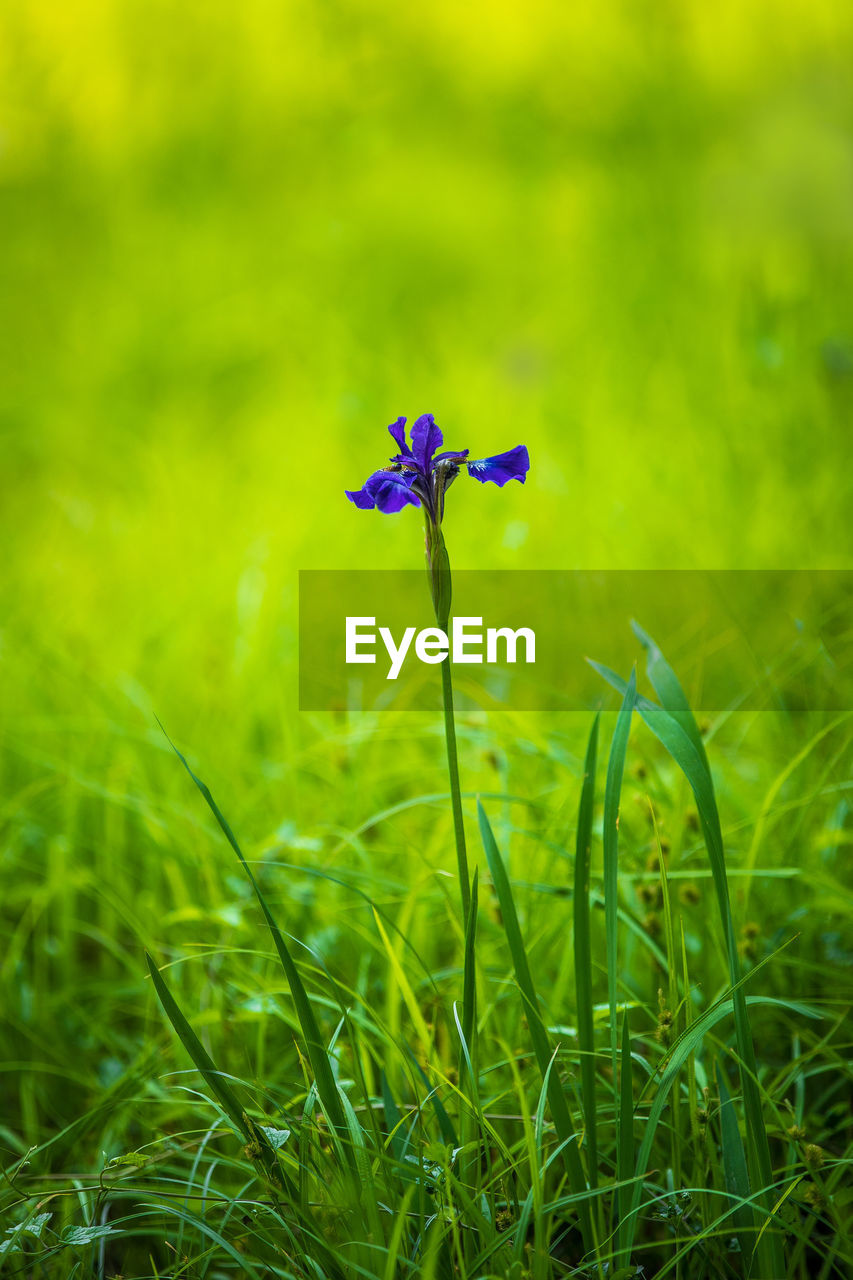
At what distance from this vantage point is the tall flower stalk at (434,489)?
92 centimetres

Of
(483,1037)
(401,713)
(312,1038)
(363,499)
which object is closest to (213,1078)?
(312,1038)

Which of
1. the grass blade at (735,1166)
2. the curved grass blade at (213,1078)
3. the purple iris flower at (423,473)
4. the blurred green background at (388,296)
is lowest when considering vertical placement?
the grass blade at (735,1166)

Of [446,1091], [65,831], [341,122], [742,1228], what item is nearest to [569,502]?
[65,831]

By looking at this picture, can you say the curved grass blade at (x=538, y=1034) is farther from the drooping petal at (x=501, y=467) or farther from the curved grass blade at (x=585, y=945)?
the drooping petal at (x=501, y=467)

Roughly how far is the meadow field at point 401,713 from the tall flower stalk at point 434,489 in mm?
155

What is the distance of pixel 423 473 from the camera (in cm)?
96

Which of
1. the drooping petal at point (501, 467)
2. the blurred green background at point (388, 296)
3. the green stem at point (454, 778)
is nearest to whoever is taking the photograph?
the green stem at point (454, 778)

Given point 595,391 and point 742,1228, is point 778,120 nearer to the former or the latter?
point 595,391

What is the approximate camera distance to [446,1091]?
1.20 metres

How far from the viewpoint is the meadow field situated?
1.01 meters

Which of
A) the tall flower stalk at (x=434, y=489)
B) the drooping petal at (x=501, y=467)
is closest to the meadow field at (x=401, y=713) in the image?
the tall flower stalk at (x=434, y=489)

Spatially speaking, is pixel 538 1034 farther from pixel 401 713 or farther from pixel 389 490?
pixel 401 713

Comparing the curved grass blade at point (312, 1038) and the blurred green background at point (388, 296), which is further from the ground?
the blurred green background at point (388, 296)

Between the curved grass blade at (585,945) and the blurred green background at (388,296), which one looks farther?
the blurred green background at (388,296)
